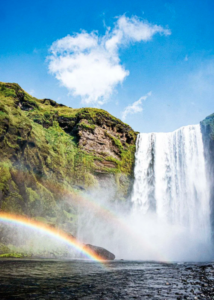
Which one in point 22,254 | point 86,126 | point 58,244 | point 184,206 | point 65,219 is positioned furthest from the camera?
point 86,126

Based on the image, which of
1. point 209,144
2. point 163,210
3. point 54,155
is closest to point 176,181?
point 163,210

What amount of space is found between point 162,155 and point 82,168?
14.7 m

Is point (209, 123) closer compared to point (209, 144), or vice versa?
point (209, 144)

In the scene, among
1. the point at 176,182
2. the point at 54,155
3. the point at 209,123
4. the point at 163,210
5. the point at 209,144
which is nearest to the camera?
the point at 54,155

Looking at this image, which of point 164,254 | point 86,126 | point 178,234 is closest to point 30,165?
point 86,126

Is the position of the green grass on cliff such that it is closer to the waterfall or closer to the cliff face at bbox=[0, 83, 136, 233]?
the waterfall

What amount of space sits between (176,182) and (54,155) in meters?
19.8

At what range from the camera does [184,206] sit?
30219 millimetres

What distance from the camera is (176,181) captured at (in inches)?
1273

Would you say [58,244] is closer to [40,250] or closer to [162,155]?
[40,250]

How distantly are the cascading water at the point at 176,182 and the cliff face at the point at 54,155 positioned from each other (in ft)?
9.28

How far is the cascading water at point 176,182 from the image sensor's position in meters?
29.2

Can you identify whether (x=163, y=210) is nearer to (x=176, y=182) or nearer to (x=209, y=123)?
(x=176, y=182)

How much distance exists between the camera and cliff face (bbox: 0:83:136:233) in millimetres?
19359
